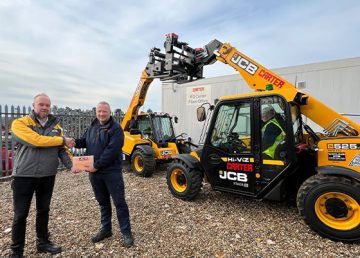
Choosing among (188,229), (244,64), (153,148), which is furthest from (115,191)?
(153,148)

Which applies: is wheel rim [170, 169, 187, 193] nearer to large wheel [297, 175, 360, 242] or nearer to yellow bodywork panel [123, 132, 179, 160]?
large wheel [297, 175, 360, 242]

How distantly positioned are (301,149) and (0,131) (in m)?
7.11

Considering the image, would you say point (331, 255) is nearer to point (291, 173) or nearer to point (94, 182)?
point (291, 173)

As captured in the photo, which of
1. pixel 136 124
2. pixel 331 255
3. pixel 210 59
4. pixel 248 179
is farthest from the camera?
pixel 136 124

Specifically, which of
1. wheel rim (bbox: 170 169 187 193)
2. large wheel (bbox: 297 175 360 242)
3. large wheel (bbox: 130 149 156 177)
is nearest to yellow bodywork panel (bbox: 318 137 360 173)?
large wheel (bbox: 297 175 360 242)

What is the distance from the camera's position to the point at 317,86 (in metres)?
7.93

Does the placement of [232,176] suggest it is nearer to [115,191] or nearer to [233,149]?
[233,149]

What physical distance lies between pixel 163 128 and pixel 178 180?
3.16 metres

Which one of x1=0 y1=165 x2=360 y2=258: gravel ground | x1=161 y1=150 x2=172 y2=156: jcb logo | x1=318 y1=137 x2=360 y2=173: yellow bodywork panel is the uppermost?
x1=318 y1=137 x2=360 y2=173: yellow bodywork panel

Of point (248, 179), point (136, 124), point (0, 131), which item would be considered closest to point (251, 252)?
point (248, 179)

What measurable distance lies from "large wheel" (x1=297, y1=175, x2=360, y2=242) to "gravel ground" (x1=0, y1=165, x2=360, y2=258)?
152 mm

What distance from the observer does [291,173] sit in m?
3.67

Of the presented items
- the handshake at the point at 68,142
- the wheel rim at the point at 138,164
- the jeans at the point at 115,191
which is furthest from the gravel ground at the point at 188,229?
the wheel rim at the point at 138,164

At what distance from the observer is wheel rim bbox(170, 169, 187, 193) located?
4887mm
